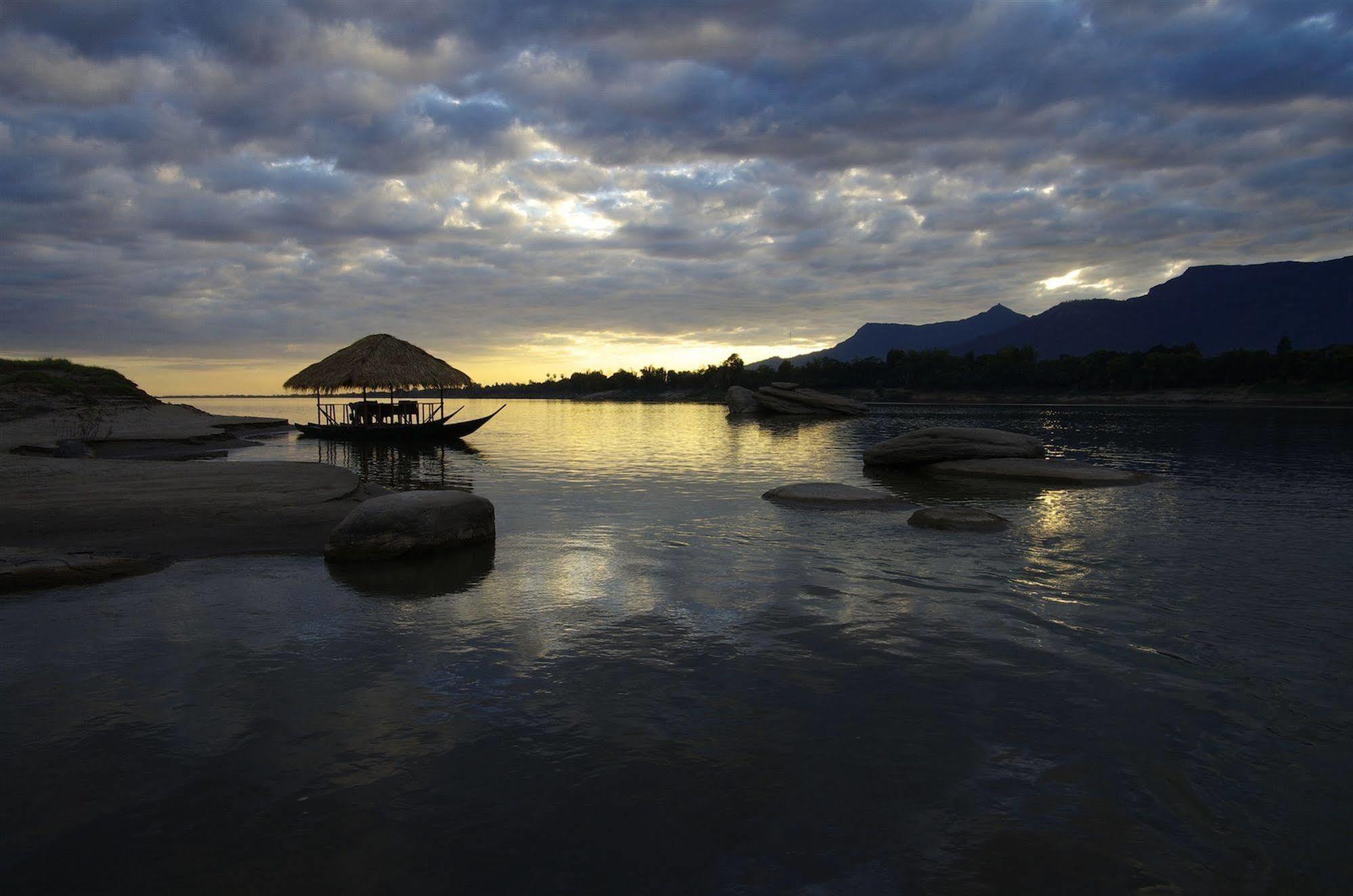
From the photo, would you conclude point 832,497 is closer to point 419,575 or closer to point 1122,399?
point 419,575

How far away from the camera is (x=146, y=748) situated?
17.5ft

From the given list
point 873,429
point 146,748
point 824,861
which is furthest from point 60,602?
point 873,429

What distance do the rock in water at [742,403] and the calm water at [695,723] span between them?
78575mm

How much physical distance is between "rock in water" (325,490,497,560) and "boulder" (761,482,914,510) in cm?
807

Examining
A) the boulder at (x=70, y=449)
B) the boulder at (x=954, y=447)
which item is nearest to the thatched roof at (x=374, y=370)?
the boulder at (x=70, y=449)

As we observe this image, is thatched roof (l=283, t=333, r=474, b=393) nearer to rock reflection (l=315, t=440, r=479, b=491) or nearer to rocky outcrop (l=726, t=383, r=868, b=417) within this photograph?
rock reflection (l=315, t=440, r=479, b=491)

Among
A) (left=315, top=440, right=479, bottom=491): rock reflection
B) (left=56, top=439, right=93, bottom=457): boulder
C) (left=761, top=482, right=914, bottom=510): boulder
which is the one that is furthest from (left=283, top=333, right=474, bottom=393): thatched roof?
(left=761, top=482, right=914, bottom=510): boulder

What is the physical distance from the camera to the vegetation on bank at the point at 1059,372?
9338 centimetres

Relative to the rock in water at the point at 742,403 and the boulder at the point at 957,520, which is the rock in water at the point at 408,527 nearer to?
the boulder at the point at 957,520

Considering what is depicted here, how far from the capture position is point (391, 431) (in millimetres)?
39500

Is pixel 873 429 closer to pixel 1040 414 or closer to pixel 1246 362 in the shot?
pixel 1040 414

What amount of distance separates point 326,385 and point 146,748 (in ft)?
119

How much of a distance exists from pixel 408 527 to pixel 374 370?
29.2 meters

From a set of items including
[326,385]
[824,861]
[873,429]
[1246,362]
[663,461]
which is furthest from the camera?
[1246,362]
